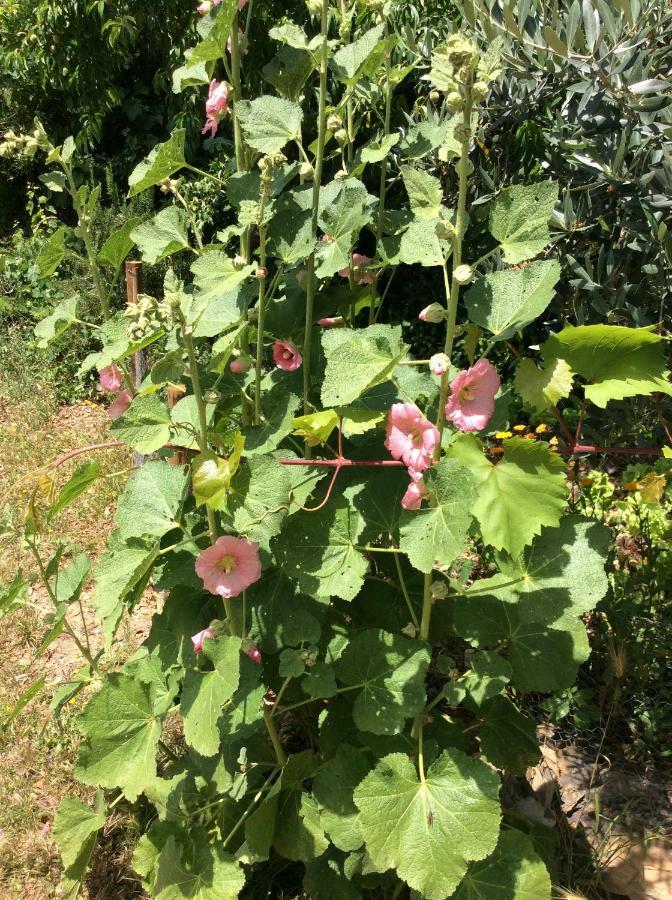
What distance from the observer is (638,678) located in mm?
2098

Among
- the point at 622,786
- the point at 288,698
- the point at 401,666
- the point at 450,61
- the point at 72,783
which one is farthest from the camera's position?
the point at 72,783

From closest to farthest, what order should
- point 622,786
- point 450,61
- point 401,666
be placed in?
1. point 450,61
2. point 401,666
3. point 622,786

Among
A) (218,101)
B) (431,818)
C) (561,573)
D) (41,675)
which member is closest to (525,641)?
(561,573)

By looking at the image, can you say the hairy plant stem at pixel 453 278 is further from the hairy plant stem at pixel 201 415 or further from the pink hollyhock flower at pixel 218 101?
the pink hollyhock flower at pixel 218 101

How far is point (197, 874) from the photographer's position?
4.99 feet

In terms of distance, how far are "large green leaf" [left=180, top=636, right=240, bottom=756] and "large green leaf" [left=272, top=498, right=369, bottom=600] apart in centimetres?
17

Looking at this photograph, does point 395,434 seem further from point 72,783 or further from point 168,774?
point 72,783

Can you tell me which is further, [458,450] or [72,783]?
[72,783]

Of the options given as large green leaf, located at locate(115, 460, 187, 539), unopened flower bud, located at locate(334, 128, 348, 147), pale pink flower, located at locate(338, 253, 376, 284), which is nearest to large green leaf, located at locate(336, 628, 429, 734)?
large green leaf, located at locate(115, 460, 187, 539)

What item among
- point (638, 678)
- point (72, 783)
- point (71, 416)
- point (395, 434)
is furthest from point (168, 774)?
point (71, 416)

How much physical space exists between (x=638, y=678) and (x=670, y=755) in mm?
205

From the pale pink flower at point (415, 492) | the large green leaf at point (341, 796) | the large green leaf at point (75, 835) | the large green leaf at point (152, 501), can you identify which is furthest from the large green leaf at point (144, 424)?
the large green leaf at point (75, 835)

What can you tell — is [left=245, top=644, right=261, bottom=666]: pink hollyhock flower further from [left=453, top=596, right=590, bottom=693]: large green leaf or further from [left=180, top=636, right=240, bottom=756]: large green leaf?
[left=453, top=596, right=590, bottom=693]: large green leaf

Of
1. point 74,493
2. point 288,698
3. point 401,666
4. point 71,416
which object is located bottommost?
point 71,416
